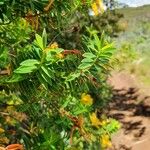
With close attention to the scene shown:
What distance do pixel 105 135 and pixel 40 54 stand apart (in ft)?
10.8

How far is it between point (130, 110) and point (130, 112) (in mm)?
229

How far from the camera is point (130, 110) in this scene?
18812 mm

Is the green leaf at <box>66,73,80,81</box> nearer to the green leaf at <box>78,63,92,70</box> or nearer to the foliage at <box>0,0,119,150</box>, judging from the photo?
the foliage at <box>0,0,119,150</box>

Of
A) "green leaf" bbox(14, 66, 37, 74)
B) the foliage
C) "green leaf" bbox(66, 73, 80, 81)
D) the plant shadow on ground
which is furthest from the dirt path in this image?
"green leaf" bbox(14, 66, 37, 74)

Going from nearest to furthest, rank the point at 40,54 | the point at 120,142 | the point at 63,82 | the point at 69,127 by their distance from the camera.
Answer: the point at 40,54, the point at 63,82, the point at 69,127, the point at 120,142

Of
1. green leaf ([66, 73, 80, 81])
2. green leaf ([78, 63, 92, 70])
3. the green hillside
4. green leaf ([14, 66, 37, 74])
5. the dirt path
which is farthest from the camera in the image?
the green hillside

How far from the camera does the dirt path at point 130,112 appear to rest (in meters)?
16.2

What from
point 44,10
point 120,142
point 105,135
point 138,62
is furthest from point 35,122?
point 138,62

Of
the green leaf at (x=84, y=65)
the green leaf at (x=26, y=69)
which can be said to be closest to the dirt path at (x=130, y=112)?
the green leaf at (x=84, y=65)

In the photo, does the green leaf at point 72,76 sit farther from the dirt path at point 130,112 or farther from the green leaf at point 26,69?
the dirt path at point 130,112

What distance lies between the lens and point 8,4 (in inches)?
124

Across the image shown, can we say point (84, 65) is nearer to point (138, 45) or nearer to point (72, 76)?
point (72, 76)

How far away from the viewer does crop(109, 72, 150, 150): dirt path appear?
1619 centimetres

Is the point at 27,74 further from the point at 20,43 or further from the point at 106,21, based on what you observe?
the point at 106,21
